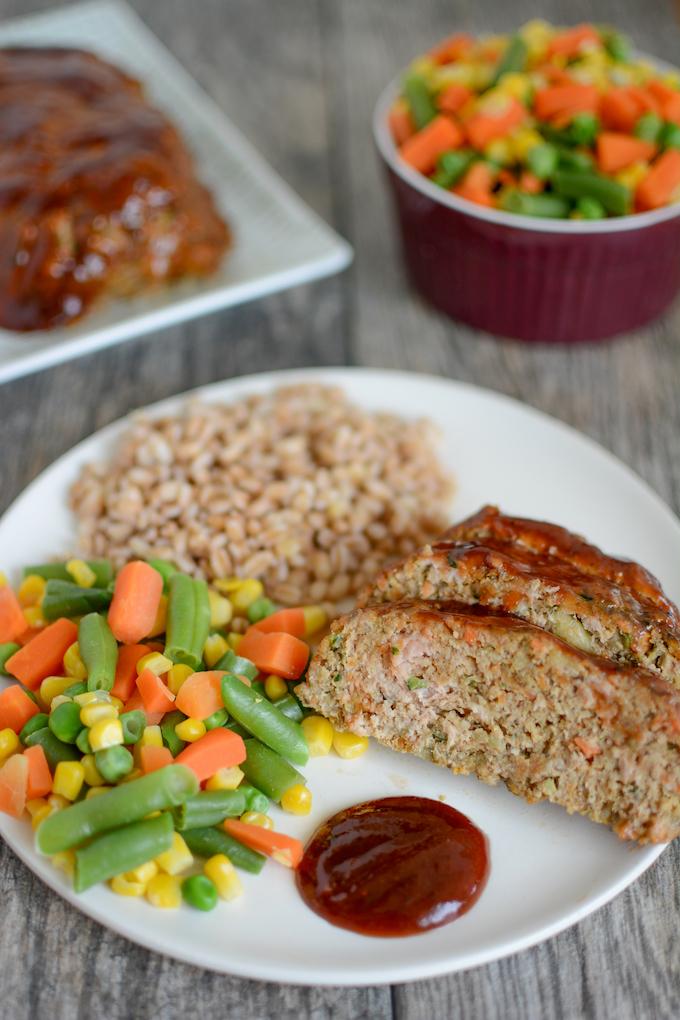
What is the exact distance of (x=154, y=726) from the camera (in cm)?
337

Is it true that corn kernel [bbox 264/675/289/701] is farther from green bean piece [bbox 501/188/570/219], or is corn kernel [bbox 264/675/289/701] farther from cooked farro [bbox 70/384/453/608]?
green bean piece [bbox 501/188/570/219]

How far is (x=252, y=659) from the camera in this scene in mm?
3691

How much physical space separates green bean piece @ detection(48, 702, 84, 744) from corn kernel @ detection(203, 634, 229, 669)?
0.51 metres

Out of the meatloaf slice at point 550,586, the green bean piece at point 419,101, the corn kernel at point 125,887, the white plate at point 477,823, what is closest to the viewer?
the white plate at point 477,823

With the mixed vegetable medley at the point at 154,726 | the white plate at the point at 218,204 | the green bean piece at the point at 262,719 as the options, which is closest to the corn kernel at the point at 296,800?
the mixed vegetable medley at the point at 154,726

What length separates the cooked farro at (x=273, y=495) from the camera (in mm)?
4164

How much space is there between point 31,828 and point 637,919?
5.79 ft

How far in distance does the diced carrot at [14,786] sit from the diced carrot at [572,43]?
13.7 ft

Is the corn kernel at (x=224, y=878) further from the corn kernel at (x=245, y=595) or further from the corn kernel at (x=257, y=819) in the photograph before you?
the corn kernel at (x=245, y=595)

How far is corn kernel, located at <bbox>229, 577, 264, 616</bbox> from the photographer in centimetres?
398

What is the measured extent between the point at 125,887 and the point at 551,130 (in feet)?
12.3

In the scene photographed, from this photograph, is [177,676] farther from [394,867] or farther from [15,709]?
[394,867]

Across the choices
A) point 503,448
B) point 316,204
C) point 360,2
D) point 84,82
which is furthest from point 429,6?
point 503,448

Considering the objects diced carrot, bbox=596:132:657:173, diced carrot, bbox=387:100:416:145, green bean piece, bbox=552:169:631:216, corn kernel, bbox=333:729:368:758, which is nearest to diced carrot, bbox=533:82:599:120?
diced carrot, bbox=596:132:657:173
